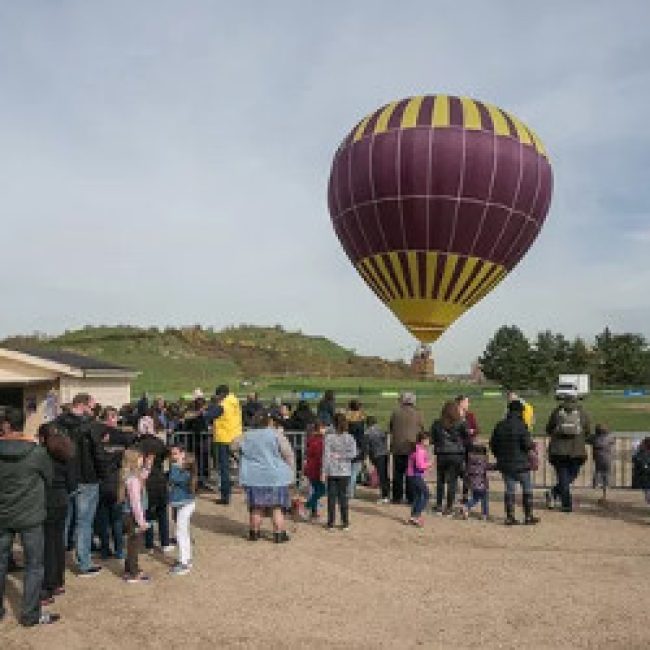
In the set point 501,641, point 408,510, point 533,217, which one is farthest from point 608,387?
point 501,641

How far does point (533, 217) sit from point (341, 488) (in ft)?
63.3

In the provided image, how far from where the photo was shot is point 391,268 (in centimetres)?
2798

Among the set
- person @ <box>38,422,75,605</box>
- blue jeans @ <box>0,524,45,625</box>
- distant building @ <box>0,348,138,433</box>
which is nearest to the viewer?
blue jeans @ <box>0,524,45,625</box>

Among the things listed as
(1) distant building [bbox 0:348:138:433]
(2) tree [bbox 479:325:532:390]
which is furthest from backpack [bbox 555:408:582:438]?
(2) tree [bbox 479:325:532:390]

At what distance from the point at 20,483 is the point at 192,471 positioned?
8.26 ft

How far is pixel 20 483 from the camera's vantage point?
22.8 ft

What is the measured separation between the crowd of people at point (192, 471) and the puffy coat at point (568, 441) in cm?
2

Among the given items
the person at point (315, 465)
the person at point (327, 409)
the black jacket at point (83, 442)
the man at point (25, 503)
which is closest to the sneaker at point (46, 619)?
the man at point (25, 503)

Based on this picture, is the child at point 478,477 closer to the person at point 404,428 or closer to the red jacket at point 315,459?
the person at point 404,428

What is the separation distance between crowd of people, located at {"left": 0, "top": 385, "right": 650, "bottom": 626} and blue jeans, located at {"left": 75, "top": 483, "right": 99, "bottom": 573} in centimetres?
1

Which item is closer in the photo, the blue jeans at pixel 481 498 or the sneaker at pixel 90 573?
the sneaker at pixel 90 573

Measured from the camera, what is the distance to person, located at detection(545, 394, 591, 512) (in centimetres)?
1244

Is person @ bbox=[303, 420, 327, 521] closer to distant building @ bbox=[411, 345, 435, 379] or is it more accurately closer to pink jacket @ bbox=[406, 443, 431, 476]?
pink jacket @ bbox=[406, 443, 431, 476]

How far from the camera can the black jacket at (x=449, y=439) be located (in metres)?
11.8
